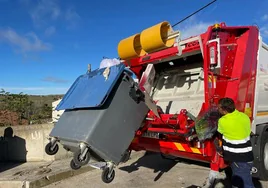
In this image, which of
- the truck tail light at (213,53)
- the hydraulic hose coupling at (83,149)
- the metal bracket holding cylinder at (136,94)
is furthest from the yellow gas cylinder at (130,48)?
the hydraulic hose coupling at (83,149)

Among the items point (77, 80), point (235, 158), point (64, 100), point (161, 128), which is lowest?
point (235, 158)

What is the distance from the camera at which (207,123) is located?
3.47 meters

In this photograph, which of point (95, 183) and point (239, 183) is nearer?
point (239, 183)

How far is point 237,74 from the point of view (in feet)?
12.8

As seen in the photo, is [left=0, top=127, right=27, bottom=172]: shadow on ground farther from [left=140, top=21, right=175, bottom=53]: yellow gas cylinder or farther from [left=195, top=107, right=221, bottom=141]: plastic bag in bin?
[left=195, top=107, right=221, bottom=141]: plastic bag in bin

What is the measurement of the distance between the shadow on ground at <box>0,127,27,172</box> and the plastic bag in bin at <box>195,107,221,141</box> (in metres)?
5.35

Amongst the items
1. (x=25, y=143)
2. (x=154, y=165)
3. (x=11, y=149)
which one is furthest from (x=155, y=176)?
(x=11, y=149)

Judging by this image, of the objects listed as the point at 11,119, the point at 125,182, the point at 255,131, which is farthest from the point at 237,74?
the point at 11,119

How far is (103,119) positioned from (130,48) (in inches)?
56.3

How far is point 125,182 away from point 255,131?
2.31 m

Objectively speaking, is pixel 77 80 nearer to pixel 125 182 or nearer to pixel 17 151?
pixel 125 182

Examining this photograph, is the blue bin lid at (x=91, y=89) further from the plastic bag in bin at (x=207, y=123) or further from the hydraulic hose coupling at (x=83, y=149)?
the plastic bag in bin at (x=207, y=123)

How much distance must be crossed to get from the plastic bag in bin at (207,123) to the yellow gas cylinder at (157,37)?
1.09 metres

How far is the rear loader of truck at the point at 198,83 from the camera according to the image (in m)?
3.58
